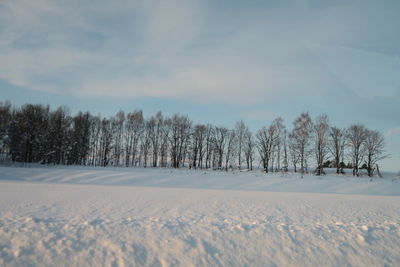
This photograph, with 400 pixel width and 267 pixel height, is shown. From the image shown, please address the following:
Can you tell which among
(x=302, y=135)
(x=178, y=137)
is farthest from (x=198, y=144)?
(x=302, y=135)

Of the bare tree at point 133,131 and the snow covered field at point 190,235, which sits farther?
the bare tree at point 133,131

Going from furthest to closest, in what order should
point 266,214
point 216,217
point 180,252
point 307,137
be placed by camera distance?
point 307,137, point 266,214, point 216,217, point 180,252

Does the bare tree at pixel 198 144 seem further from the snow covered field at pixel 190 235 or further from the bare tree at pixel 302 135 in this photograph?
the snow covered field at pixel 190 235

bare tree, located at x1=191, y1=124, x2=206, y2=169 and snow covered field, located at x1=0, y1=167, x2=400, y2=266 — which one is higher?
bare tree, located at x1=191, y1=124, x2=206, y2=169

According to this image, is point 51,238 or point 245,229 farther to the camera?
point 245,229

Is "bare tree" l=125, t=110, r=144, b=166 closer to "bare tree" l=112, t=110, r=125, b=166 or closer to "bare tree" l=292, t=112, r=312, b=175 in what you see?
"bare tree" l=112, t=110, r=125, b=166

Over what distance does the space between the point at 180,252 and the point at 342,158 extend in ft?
134

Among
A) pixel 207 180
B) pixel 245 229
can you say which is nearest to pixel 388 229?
pixel 245 229

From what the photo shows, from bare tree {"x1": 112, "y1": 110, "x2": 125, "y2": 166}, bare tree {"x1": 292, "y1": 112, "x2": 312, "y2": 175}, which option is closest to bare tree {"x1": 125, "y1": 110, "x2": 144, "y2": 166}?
bare tree {"x1": 112, "y1": 110, "x2": 125, "y2": 166}

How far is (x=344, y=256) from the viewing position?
208 inches

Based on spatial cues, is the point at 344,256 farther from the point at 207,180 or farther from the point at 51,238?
the point at 207,180

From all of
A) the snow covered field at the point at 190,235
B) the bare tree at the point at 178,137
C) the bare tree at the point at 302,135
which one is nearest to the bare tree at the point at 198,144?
the bare tree at the point at 178,137

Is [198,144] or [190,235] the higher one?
[198,144]

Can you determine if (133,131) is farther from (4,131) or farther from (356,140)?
(356,140)
